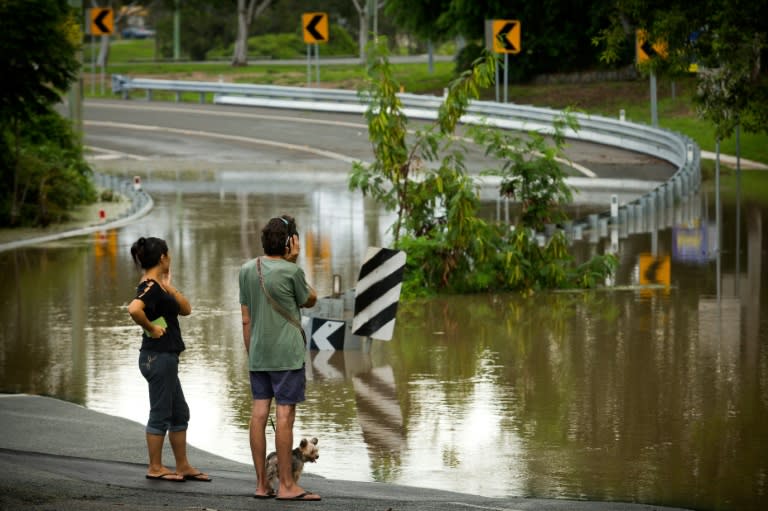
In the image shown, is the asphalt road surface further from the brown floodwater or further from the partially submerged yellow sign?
the partially submerged yellow sign

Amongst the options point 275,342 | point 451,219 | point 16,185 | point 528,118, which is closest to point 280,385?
point 275,342

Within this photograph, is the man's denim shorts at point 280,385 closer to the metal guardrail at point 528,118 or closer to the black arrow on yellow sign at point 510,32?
the metal guardrail at point 528,118

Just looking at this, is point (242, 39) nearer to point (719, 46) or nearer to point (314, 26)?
point (314, 26)

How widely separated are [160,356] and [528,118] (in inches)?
1250

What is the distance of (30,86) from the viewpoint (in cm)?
2378

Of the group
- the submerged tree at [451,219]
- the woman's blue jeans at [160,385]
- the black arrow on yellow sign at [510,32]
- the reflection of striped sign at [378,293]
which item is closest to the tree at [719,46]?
the submerged tree at [451,219]

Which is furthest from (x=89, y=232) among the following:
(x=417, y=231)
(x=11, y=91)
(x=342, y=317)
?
(x=342, y=317)

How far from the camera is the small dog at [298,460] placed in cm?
846

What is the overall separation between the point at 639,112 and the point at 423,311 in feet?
97.0

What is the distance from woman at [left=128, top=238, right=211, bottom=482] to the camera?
877 centimetres

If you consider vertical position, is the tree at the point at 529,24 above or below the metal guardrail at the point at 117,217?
above

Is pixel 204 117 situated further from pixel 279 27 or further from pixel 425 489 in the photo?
pixel 279 27

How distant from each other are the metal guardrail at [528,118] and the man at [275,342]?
1049cm

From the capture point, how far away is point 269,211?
87.0 ft
